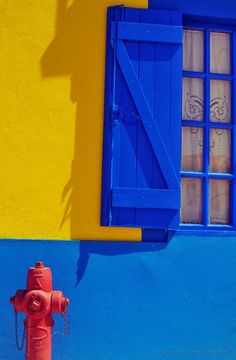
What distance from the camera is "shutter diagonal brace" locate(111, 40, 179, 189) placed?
13.6 ft

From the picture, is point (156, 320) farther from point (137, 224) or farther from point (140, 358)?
point (137, 224)

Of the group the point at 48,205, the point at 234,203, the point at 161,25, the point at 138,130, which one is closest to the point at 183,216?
the point at 234,203

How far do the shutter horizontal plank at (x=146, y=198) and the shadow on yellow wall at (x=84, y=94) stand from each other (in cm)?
19

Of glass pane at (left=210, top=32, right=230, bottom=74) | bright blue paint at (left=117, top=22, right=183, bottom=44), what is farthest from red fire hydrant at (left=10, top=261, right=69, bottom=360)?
glass pane at (left=210, top=32, right=230, bottom=74)

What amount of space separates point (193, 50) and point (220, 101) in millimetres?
493

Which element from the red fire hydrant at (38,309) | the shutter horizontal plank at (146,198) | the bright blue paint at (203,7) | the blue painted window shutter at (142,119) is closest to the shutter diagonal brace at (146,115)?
the blue painted window shutter at (142,119)

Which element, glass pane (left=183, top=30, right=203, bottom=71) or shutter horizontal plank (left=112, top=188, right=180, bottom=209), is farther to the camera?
glass pane (left=183, top=30, right=203, bottom=71)

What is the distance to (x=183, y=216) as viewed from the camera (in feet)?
14.3

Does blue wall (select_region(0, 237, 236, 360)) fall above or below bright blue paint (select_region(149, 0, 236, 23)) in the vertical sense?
below

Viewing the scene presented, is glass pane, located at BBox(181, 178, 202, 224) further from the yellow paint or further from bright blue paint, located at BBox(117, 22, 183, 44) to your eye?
bright blue paint, located at BBox(117, 22, 183, 44)

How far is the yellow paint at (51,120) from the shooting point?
4.08 m

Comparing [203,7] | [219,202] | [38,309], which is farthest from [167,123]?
[38,309]

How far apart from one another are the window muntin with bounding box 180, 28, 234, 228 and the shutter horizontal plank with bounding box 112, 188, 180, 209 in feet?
0.92

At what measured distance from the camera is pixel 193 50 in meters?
4.53
